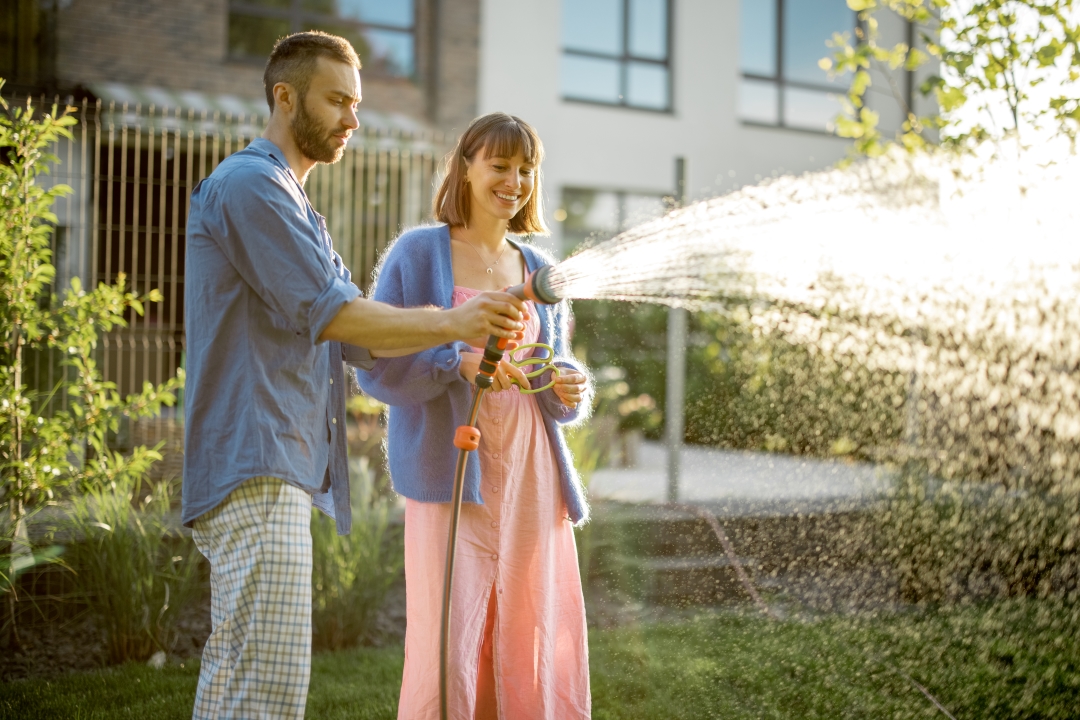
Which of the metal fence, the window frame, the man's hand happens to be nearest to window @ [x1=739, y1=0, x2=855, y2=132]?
the window frame

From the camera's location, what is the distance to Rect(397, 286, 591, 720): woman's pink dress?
258 centimetres

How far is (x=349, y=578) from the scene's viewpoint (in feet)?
14.7

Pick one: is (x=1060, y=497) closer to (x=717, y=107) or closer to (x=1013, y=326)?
(x=1013, y=326)

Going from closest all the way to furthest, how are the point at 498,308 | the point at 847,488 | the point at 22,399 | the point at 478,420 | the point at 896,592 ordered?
the point at 498,308, the point at 478,420, the point at 22,399, the point at 896,592, the point at 847,488

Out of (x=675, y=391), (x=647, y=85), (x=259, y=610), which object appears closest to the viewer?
(x=259, y=610)

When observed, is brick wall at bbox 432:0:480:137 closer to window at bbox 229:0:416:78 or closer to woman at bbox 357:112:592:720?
window at bbox 229:0:416:78

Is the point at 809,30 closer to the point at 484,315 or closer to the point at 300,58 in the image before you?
the point at 300,58

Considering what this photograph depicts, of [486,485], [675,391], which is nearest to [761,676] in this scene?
[486,485]

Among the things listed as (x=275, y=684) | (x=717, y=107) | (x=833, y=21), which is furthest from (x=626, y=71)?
(x=275, y=684)

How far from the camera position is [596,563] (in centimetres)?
532

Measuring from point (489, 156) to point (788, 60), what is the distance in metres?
12.1

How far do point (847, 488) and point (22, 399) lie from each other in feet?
16.9

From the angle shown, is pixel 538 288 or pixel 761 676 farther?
pixel 761 676

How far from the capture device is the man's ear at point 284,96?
7.30 feet
